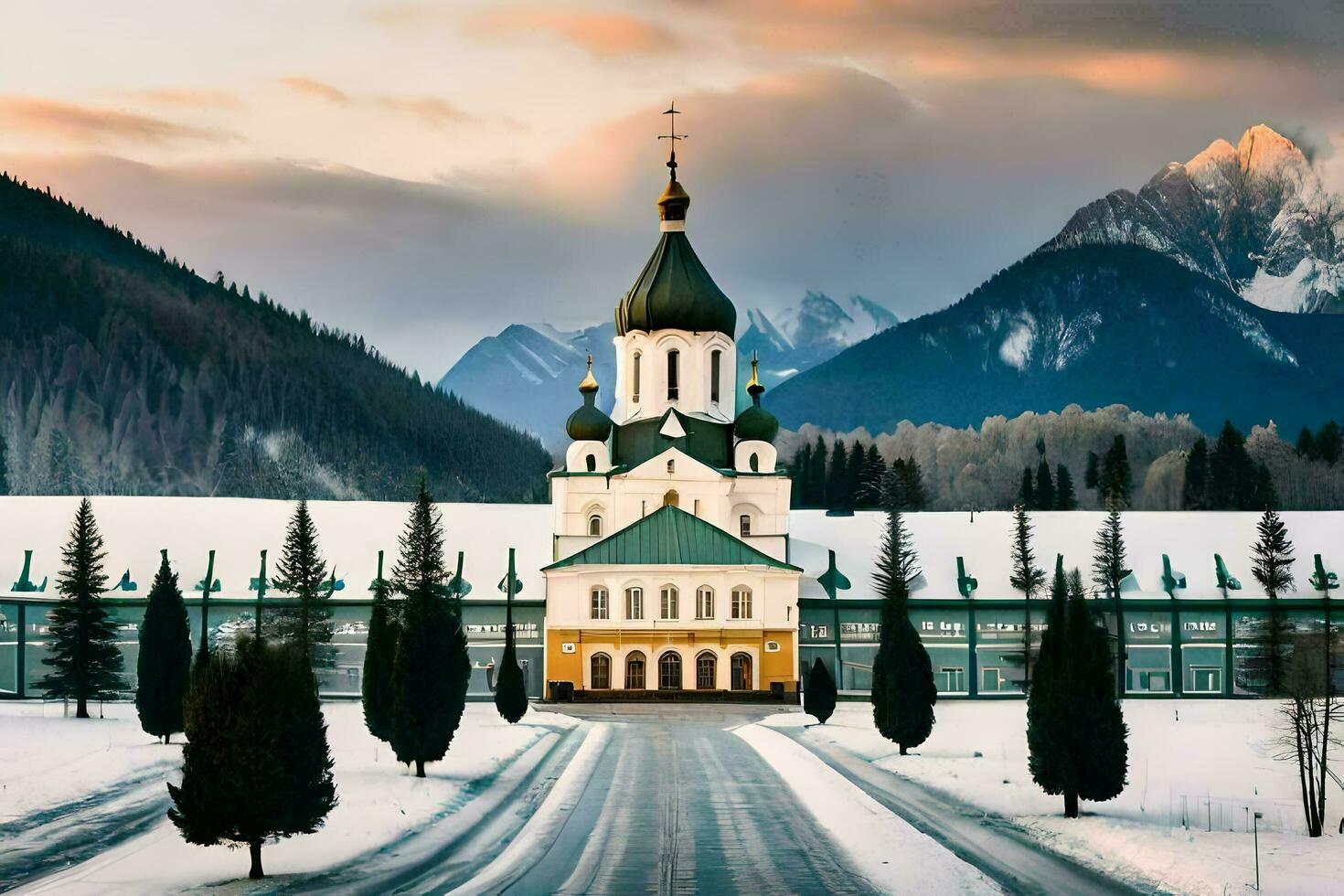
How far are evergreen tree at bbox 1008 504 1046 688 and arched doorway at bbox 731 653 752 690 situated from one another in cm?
1184

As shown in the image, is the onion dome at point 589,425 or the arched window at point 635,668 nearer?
the arched window at point 635,668

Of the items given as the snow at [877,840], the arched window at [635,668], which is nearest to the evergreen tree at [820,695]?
the snow at [877,840]

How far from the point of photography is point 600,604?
7100 cm

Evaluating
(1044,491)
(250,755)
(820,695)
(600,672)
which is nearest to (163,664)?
(820,695)

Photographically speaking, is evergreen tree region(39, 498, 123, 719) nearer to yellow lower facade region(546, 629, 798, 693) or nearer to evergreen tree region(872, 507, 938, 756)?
yellow lower facade region(546, 629, 798, 693)

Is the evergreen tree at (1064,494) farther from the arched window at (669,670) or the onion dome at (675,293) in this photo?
the arched window at (669,670)

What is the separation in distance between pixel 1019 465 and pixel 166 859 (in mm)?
140874

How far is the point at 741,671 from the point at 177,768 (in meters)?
34.0

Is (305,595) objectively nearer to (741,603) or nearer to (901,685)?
(741,603)

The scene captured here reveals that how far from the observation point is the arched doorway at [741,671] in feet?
231

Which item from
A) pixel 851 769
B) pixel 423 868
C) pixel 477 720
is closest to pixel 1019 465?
pixel 477 720

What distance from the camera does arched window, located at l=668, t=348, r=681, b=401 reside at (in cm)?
8044

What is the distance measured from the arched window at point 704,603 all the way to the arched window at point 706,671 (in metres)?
1.61

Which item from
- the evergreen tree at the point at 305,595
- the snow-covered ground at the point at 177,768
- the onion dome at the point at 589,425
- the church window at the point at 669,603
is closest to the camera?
the snow-covered ground at the point at 177,768
